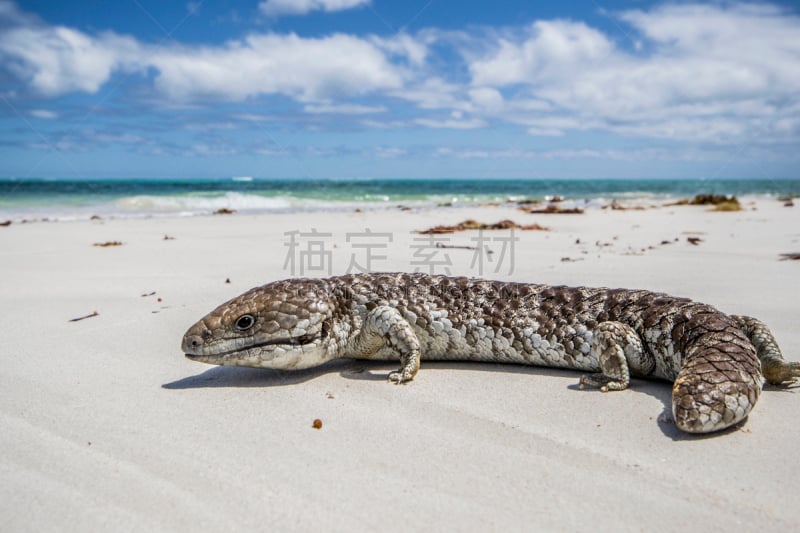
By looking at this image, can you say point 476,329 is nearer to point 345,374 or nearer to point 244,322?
point 345,374

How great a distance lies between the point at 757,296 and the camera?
6.72 meters

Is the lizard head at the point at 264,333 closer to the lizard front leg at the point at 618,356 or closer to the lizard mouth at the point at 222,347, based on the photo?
the lizard mouth at the point at 222,347

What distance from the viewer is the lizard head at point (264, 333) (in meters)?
4.32

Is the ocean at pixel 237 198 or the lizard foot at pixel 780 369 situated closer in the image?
the lizard foot at pixel 780 369

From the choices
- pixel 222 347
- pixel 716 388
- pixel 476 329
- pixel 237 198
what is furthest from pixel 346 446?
pixel 237 198

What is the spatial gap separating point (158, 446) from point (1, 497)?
755mm

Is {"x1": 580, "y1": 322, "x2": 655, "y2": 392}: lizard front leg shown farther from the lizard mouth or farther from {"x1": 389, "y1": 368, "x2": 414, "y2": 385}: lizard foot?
the lizard mouth

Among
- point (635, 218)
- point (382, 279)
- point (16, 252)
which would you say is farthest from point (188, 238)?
point (635, 218)

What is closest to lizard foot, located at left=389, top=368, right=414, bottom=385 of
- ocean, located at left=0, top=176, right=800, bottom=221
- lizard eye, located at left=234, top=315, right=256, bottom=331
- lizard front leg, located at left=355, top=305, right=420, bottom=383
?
lizard front leg, located at left=355, top=305, right=420, bottom=383

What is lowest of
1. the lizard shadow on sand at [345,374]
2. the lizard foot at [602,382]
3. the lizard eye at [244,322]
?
the lizard shadow on sand at [345,374]

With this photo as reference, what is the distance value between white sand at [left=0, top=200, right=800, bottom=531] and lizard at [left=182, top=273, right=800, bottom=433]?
0.18 m

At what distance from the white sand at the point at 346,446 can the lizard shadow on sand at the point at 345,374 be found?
27mm

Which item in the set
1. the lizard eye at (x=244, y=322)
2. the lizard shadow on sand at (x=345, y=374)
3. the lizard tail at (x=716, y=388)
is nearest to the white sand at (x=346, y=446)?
the lizard shadow on sand at (x=345, y=374)

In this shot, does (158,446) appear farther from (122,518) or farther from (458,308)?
(458,308)
